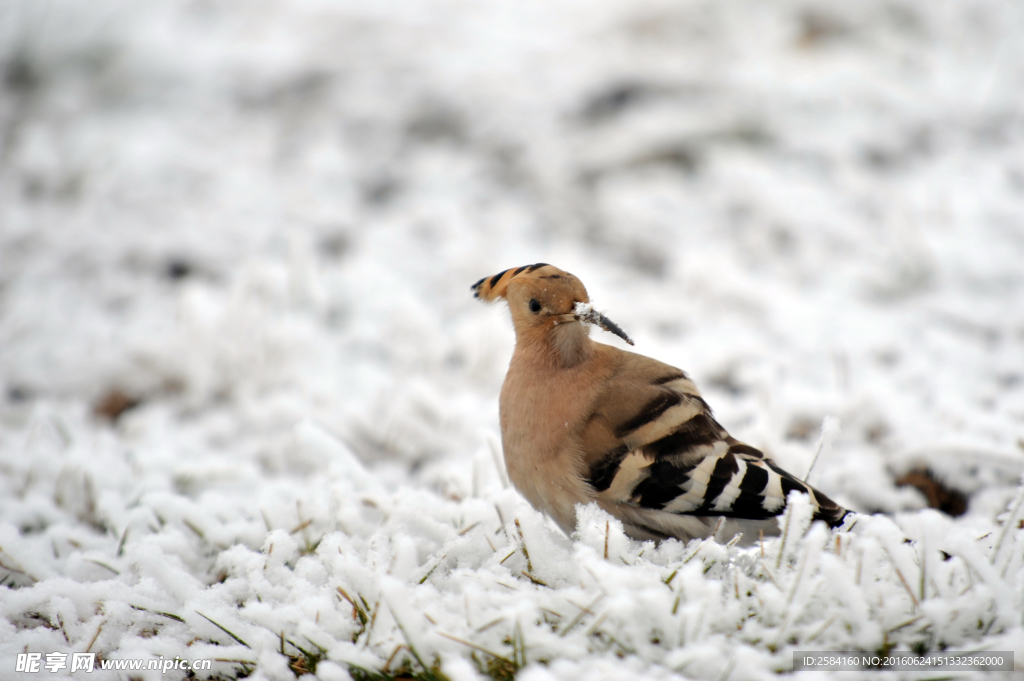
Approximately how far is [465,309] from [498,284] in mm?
2213

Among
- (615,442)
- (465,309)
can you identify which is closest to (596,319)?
(615,442)

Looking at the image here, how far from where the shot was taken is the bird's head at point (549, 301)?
1758 millimetres

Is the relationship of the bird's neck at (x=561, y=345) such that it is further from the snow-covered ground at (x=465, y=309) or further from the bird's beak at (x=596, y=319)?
the snow-covered ground at (x=465, y=309)

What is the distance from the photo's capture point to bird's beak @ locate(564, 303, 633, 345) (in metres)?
1.74

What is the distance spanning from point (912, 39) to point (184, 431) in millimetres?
6251

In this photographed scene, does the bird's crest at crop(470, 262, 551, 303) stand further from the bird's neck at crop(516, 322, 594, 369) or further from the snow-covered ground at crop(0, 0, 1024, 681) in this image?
the snow-covered ground at crop(0, 0, 1024, 681)

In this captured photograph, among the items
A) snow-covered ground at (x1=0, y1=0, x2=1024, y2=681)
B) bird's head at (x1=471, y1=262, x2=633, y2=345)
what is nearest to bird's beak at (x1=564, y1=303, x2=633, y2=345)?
bird's head at (x1=471, y1=262, x2=633, y2=345)

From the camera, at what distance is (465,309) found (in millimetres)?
4141

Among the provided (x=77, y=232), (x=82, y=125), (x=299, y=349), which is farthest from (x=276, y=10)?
(x=299, y=349)

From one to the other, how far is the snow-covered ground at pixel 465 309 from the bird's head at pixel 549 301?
1.61ft

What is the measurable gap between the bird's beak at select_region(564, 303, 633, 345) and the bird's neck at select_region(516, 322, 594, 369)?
5cm

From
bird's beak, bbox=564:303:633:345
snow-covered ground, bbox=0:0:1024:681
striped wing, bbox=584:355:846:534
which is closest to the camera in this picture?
snow-covered ground, bbox=0:0:1024:681

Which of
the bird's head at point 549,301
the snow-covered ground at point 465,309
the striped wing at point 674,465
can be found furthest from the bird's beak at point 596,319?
the snow-covered ground at point 465,309

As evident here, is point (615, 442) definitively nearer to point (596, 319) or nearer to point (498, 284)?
point (596, 319)
